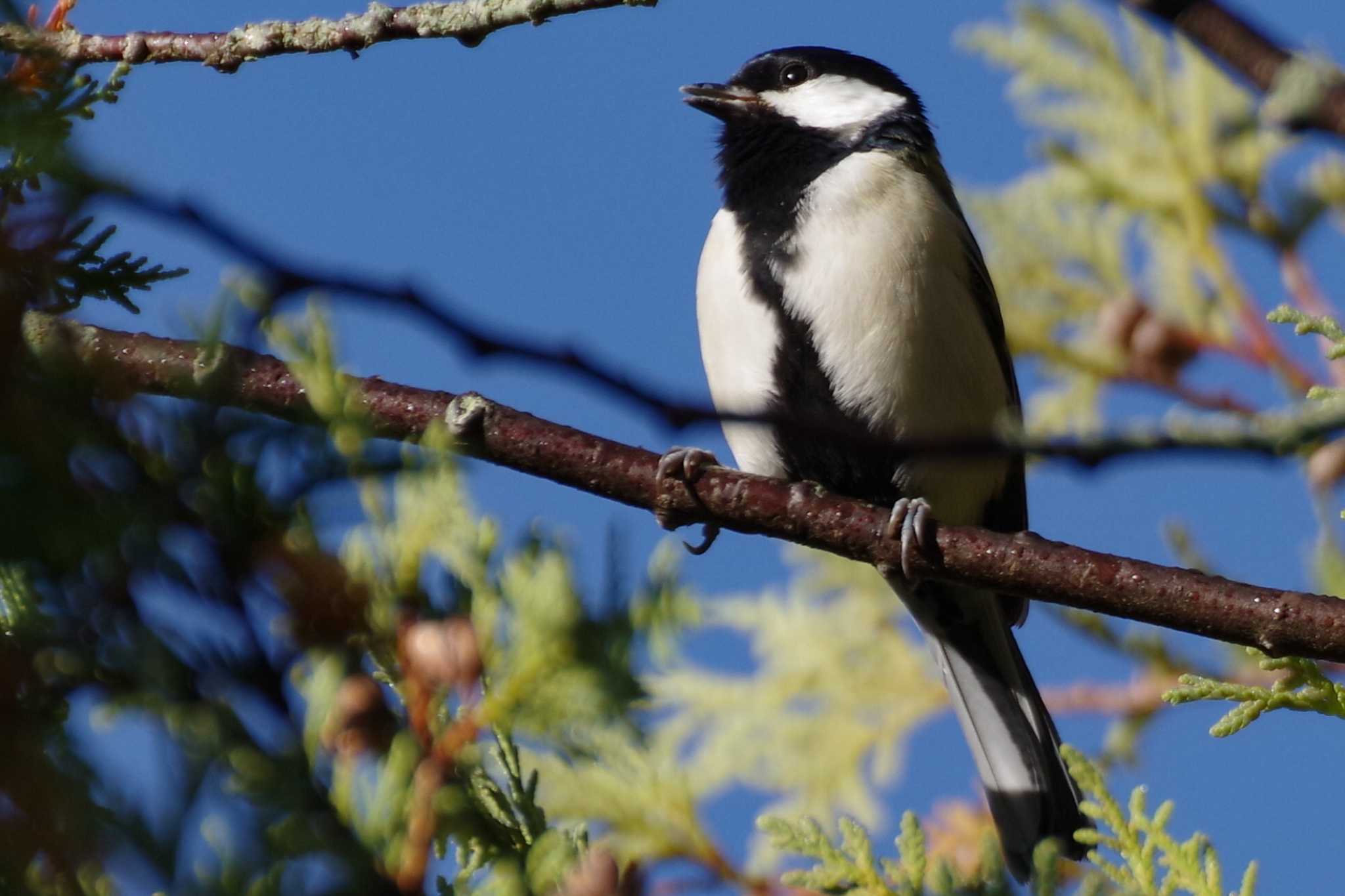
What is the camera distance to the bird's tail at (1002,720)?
3.32 meters

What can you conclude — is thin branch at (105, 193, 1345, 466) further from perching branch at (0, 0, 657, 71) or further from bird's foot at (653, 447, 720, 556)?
bird's foot at (653, 447, 720, 556)

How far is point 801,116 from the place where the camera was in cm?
383

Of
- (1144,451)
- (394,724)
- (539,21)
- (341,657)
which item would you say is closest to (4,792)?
(341,657)

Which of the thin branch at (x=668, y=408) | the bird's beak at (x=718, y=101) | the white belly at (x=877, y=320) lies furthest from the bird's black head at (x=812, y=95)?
the thin branch at (x=668, y=408)

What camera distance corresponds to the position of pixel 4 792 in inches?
45.5

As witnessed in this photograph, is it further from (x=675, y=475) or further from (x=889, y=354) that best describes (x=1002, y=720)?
(x=675, y=475)

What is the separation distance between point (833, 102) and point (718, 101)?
0.98 feet

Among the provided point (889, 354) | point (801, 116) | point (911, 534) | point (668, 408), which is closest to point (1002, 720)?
point (889, 354)

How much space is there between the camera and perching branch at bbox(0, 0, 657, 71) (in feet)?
6.50

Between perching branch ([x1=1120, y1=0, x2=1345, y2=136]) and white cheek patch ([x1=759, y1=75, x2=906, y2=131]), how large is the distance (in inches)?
108

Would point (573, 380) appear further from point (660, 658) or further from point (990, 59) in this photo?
point (990, 59)

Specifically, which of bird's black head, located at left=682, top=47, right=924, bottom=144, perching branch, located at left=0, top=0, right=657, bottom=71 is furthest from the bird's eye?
perching branch, located at left=0, top=0, right=657, bottom=71

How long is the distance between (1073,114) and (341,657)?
353 cm

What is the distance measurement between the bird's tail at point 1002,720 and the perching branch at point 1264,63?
2338mm
